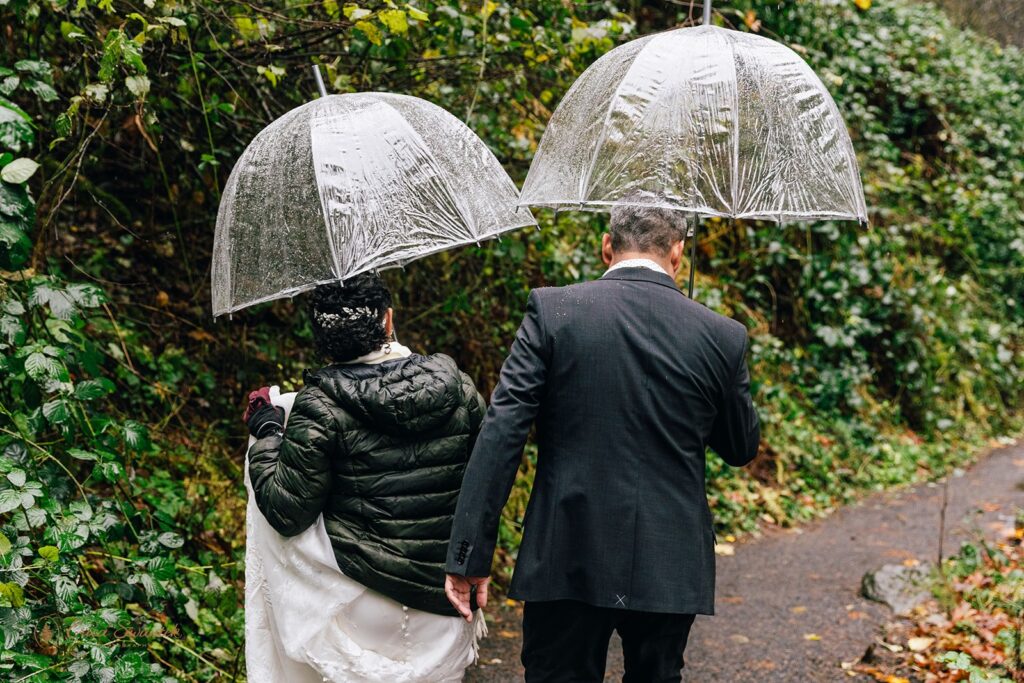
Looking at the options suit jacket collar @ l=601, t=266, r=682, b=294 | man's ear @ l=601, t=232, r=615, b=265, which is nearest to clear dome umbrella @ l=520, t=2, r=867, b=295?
man's ear @ l=601, t=232, r=615, b=265

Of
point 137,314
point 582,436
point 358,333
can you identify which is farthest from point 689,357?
point 137,314

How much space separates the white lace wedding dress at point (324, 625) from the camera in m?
2.91

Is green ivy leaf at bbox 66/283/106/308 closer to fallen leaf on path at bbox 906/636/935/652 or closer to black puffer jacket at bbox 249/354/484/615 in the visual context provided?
black puffer jacket at bbox 249/354/484/615

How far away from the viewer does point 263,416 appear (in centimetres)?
307

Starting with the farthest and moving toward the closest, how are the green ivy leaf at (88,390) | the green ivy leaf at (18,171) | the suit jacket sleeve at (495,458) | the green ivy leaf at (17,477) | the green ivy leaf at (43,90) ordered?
the green ivy leaf at (43,90) → the green ivy leaf at (88,390) → the green ivy leaf at (18,171) → the green ivy leaf at (17,477) → the suit jacket sleeve at (495,458)

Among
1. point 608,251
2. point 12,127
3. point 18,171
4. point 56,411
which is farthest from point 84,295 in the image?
point 608,251

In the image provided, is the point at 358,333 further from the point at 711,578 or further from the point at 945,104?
the point at 945,104

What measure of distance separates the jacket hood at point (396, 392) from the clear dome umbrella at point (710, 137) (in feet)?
2.44

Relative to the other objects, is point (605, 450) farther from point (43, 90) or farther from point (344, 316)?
point (43, 90)

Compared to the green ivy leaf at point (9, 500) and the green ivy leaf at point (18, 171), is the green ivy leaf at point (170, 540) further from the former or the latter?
the green ivy leaf at point (18, 171)

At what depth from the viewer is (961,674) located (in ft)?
14.5

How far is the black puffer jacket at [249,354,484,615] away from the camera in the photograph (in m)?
2.81

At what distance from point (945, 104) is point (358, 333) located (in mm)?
11815

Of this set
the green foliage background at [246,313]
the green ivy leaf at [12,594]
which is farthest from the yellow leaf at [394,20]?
the green ivy leaf at [12,594]
